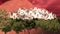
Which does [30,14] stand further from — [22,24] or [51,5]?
[51,5]

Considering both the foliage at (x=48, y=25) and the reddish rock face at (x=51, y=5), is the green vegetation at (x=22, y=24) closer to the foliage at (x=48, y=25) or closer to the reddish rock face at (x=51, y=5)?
the foliage at (x=48, y=25)

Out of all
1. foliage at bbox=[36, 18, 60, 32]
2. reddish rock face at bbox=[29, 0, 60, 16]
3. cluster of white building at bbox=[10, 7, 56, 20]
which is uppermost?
reddish rock face at bbox=[29, 0, 60, 16]

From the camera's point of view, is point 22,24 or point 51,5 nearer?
point 22,24

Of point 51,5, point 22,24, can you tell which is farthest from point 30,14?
point 51,5

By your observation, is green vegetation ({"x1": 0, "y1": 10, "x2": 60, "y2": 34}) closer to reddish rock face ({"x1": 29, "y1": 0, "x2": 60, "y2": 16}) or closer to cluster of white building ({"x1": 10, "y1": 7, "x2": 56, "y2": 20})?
cluster of white building ({"x1": 10, "y1": 7, "x2": 56, "y2": 20})

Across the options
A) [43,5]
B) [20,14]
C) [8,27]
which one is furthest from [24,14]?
[43,5]

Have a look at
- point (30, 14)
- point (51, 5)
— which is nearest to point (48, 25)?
point (30, 14)

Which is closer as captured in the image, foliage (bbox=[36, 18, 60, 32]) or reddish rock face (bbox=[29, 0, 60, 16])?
foliage (bbox=[36, 18, 60, 32])

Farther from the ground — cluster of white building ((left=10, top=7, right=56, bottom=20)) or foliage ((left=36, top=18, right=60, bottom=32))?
cluster of white building ((left=10, top=7, right=56, bottom=20))

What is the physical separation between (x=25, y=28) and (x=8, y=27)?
0.41 ft

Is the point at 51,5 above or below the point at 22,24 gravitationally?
above

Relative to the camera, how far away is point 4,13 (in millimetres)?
1523

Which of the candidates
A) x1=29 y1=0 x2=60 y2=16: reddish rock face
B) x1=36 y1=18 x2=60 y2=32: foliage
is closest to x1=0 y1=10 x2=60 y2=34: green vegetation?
x1=36 y1=18 x2=60 y2=32: foliage

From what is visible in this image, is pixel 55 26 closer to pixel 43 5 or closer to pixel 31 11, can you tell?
pixel 31 11
